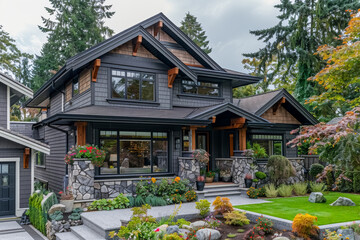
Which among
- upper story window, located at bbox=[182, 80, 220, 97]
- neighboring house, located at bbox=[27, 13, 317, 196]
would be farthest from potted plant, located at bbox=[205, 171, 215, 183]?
upper story window, located at bbox=[182, 80, 220, 97]

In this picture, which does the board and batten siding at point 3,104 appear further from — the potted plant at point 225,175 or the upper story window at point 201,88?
the potted plant at point 225,175

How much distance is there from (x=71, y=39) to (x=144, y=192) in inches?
904

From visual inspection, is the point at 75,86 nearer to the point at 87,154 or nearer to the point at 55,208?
the point at 87,154

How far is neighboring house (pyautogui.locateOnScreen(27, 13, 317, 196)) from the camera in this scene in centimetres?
1169

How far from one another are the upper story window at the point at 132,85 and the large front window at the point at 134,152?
1640 millimetres

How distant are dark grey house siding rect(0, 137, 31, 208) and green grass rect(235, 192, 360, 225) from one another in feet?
24.4

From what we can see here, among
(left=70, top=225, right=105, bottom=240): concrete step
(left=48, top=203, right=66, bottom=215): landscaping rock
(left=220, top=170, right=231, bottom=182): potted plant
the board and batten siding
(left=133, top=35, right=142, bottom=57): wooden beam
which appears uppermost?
(left=133, top=35, right=142, bottom=57): wooden beam

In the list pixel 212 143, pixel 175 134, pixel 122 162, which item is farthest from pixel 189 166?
pixel 212 143

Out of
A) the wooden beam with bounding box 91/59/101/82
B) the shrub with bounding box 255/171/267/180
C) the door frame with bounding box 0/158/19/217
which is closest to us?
the door frame with bounding box 0/158/19/217

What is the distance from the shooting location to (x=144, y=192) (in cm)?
1088

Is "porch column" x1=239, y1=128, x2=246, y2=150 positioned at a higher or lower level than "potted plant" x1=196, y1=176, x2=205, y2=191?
higher

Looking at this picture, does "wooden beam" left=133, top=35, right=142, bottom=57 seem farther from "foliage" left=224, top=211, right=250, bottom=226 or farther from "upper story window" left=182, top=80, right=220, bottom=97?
"foliage" left=224, top=211, right=250, bottom=226

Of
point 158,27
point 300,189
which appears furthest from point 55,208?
point 158,27

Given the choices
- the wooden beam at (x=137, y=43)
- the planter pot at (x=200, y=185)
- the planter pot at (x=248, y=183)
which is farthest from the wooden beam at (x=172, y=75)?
the planter pot at (x=248, y=183)
